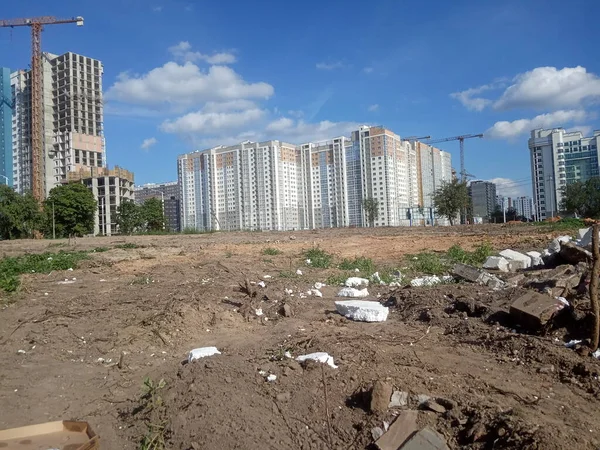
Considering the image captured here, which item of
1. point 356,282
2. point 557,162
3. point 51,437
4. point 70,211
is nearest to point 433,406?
point 51,437

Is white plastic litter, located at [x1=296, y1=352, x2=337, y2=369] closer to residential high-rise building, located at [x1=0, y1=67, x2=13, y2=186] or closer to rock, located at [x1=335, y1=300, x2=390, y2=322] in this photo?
rock, located at [x1=335, y1=300, x2=390, y2=322]

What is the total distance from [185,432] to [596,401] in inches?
124

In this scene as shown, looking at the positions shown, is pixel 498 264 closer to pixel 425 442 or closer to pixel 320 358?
pixel 320 358

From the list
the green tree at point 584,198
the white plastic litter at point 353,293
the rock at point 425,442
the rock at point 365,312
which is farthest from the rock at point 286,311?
the green tree at point 584,198

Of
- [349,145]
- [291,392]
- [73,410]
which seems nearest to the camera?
[291,392]

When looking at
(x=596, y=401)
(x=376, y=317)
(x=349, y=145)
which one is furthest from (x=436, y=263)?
(x=349, y=145)

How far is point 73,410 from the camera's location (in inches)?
162

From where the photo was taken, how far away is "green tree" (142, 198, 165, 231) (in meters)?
56.1

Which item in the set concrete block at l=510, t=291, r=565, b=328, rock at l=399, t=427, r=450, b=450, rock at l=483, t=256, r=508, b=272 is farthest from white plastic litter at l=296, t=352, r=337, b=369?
rock at l=483, t=256, r=508, b=272

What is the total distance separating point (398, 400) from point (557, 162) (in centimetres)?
8182

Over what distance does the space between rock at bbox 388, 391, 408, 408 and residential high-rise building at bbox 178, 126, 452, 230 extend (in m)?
72.4

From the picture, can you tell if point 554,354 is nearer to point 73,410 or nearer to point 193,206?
point 73,410

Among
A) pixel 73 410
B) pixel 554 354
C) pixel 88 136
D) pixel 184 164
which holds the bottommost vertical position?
pixel 73 410

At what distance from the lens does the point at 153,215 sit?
56.6m
